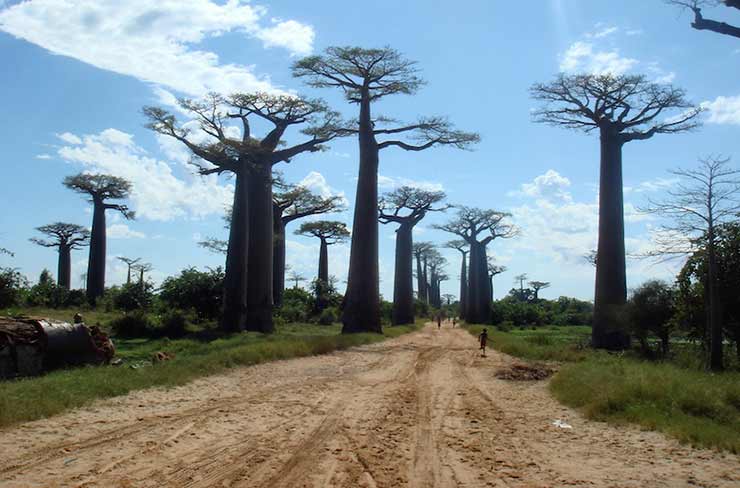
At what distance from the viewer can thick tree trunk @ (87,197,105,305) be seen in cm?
3441

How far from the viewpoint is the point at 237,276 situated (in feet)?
67.9

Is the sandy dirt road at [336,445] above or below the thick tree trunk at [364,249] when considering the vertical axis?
below

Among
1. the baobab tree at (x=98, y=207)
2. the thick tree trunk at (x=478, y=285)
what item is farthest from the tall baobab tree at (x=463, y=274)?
the baobab tree at (x=98, y=207)

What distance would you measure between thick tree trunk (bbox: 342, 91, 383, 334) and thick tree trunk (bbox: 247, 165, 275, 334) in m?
2.64

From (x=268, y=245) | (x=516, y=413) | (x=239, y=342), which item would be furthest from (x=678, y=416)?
(x=268, y=245)

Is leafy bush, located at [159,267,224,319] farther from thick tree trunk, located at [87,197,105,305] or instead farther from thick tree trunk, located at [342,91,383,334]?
thick tree trunk, located at [87,197,105,305]

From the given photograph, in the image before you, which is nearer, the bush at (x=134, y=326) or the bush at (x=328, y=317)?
the bush at (x=134, y=326)

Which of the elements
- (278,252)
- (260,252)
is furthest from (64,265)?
(260,252)

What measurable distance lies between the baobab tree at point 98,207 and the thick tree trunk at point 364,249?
1789 cm

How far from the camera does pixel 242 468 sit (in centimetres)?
457

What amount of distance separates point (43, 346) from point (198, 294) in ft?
51.1

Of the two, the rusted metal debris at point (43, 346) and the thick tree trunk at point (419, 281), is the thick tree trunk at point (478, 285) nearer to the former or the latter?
the thick tree trunk at point (419, 281)

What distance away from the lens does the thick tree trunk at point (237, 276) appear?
20531 mm

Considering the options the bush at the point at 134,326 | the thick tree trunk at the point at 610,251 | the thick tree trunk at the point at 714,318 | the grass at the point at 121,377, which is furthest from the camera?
the bush at the point at 134,326
